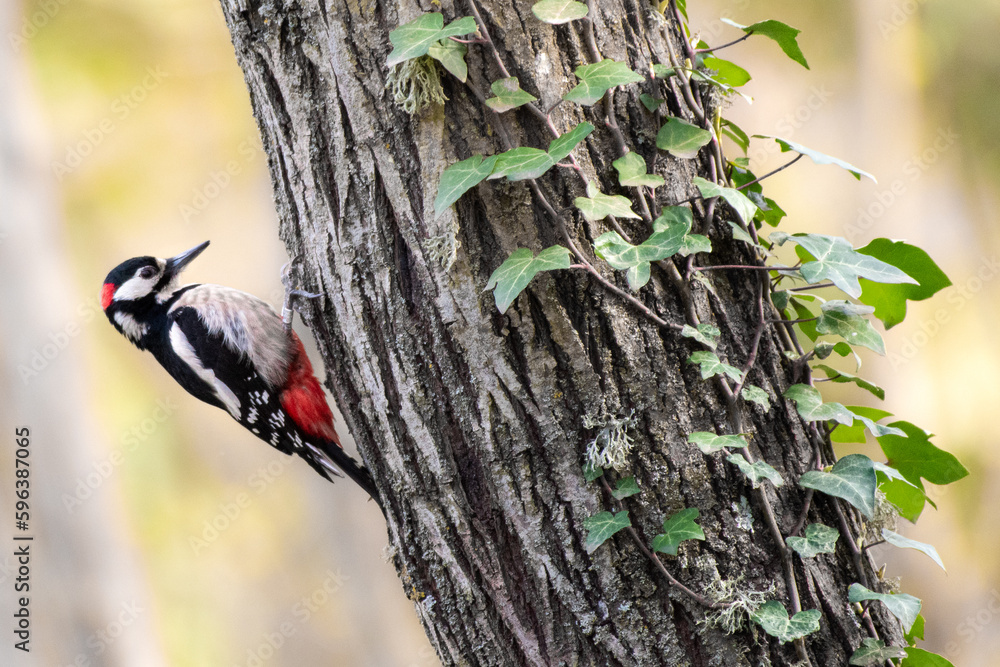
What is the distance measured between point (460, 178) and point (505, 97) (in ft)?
0.49

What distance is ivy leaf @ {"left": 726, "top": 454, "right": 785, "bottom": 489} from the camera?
3.67 ft

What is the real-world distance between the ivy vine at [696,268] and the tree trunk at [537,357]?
0.06ft

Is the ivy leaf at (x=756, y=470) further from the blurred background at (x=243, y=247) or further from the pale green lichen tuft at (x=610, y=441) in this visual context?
the blurred background at (x=243, y=247)

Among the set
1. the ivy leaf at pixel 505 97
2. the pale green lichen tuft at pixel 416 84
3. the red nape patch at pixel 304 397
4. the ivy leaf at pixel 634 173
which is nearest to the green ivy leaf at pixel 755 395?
the ivy leaf at pixel 634 173

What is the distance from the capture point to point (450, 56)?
1099 millimetres

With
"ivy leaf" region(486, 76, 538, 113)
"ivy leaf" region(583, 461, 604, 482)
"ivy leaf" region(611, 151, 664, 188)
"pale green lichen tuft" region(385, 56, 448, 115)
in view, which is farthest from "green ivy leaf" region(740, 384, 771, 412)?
"pale green lichen tuft" region(385, 56, 448, 115)

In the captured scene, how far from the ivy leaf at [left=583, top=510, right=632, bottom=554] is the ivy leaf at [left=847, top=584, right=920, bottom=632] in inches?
16.1

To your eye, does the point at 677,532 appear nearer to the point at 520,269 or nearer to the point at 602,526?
the point at 602,526

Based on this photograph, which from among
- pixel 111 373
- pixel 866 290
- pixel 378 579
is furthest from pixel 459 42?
pixel 111 373

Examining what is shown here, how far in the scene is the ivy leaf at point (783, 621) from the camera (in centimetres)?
111

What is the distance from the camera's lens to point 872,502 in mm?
1114

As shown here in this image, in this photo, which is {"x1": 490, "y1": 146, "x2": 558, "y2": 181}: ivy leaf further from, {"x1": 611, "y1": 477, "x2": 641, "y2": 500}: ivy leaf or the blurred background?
the blurred background

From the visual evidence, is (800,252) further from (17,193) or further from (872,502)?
(17,193)

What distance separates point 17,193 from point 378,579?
4.75m
